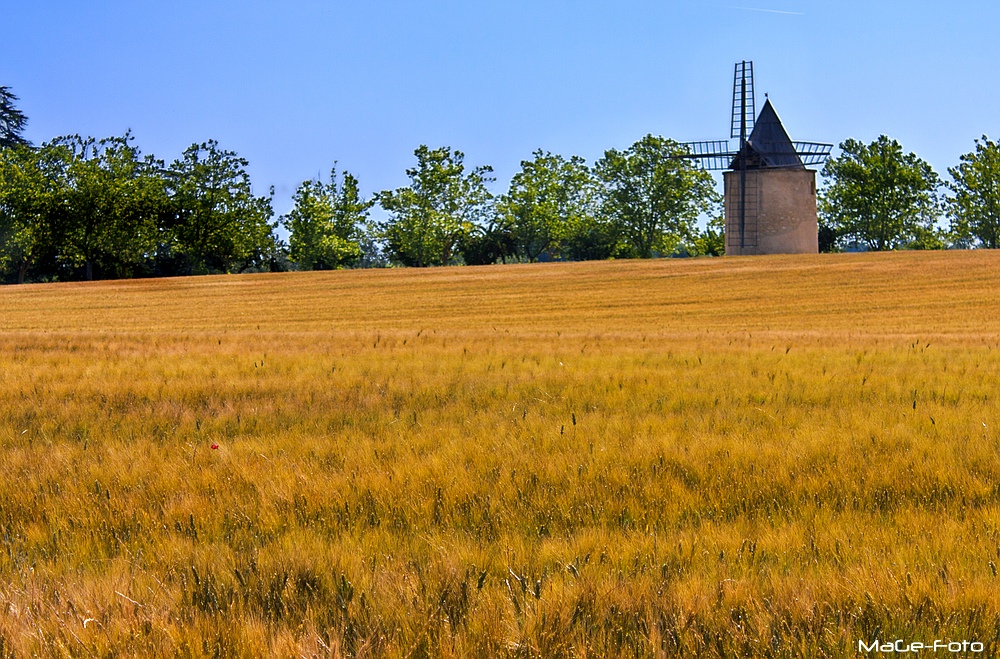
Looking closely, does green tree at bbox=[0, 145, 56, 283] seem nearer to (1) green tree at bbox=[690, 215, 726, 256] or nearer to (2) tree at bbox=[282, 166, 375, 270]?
(2) tree at bbox=[282, 166, 375, 270]

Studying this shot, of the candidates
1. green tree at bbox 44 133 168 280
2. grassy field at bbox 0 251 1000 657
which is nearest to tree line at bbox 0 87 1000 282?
green tree at bbox 44 133 168 280

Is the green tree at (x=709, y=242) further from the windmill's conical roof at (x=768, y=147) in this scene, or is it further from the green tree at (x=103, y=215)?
the green tree at (x=103, y=215)

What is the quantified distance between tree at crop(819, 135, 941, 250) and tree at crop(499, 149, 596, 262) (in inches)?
943

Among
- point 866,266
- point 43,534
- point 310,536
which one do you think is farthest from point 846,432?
point 866,266

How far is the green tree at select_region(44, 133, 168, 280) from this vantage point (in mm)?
72250

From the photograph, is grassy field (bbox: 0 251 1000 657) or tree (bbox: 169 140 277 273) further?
tree (bbox: 169 140 277 273)

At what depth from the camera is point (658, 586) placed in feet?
12.3

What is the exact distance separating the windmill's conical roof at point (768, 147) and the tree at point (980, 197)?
28639 millimetres

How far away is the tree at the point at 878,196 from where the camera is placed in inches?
3415

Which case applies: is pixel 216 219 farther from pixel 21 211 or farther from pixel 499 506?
pixel 499 506

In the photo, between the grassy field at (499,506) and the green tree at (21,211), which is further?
the green tree at (21,211)

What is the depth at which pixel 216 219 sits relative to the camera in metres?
78.5

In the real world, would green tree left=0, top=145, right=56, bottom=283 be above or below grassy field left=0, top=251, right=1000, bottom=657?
above

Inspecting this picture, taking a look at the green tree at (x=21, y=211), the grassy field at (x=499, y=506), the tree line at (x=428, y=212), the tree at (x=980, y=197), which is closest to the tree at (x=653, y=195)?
the tree line at (x=428, y=212)
